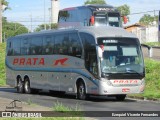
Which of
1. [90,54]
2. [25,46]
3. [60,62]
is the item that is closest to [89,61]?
[90,54]

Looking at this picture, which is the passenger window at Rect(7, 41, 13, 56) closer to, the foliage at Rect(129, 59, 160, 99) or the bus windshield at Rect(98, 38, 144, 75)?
the foliage at Rect(129, 59, 160, 99)

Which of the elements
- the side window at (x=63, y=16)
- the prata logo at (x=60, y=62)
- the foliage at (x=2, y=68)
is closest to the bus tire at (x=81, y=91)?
the prata logo at (x=60, y=62)

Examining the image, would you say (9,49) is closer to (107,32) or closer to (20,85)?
(20,85)

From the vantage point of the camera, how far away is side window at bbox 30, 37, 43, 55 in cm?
3016

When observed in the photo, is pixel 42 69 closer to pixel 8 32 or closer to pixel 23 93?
pixel 23 93

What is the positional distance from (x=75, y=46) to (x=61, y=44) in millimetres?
1721

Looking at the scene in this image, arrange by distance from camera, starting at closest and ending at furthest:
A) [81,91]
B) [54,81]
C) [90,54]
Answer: [90,54]
[81,91]
[54,81]

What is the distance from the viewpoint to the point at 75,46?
2614cm

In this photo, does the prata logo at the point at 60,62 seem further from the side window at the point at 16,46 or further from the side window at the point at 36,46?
the side window at the point at 16,46

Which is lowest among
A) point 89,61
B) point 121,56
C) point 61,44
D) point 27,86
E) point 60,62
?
point 27,86

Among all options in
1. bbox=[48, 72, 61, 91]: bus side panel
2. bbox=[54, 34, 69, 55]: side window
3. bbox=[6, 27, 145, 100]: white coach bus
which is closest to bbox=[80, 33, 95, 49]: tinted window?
bbox=[6, 27, 145, 100]: white coach bus

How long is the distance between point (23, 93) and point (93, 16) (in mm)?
14889

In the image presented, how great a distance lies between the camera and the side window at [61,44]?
89.1ft

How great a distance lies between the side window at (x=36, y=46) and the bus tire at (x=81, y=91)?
484 cm
